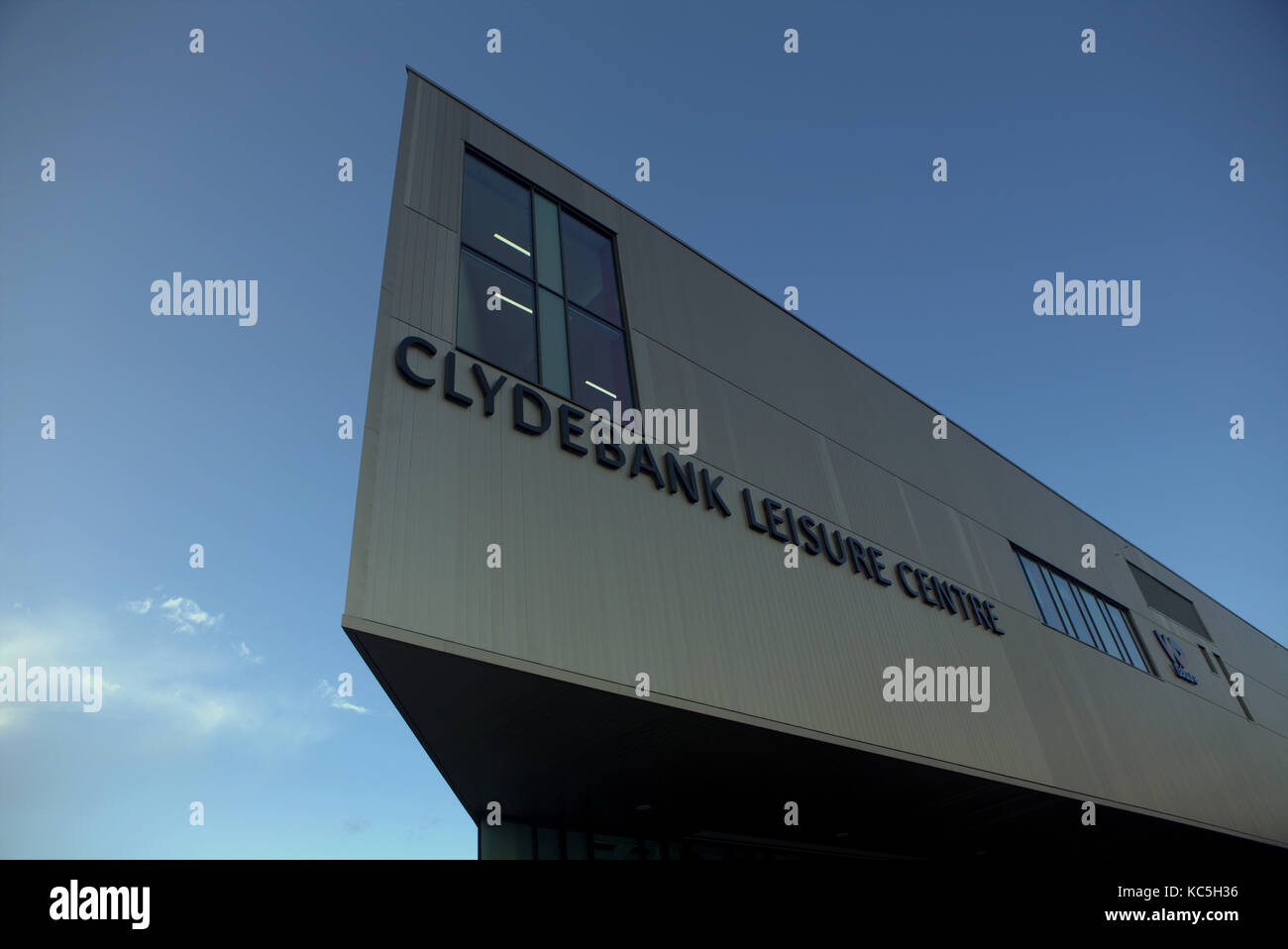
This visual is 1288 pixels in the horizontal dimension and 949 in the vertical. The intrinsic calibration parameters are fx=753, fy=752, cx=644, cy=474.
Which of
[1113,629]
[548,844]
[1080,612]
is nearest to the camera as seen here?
[548,844]

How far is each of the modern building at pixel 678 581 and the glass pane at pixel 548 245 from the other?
46 mm

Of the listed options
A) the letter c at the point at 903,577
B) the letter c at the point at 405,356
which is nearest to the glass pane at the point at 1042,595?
the letter c at the point at 903,577

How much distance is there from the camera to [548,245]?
36.3ft

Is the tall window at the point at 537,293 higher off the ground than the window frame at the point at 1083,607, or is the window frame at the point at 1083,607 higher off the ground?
the tall window at the point at 537,293

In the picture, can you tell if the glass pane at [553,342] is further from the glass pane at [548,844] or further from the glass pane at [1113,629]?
the glass pane at [1113,629]

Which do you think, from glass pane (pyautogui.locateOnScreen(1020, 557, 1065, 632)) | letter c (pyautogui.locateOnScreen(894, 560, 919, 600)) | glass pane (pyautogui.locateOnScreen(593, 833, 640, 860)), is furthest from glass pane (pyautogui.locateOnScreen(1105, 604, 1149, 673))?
glass pane (pyautogui.locateOnScreen(593, 833, 640, 860))

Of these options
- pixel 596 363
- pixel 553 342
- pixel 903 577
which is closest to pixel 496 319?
pixel 553 342

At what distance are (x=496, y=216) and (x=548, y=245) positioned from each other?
860mm

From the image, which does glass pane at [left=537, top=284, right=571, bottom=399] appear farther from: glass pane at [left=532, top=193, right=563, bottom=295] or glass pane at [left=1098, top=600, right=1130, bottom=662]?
glass pane at [left=1098, top=600, right=1130, bottom=662]

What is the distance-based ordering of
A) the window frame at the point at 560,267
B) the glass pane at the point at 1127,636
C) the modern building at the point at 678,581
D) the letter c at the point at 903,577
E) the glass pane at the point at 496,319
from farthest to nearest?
the glass pane at the point at 1127,636, the letter c at the point at 903,577, the window frame at the point at 560,267, the glass pane at the point at 496,319, the modern building at the point at 678,581

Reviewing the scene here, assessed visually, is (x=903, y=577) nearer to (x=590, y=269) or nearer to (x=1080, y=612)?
(x=590, y=269)

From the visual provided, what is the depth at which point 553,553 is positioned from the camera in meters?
7.96

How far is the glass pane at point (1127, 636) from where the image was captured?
18913 mm
